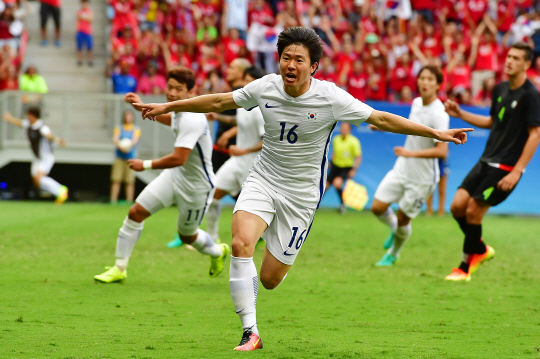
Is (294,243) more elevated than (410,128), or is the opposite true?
(410,128)

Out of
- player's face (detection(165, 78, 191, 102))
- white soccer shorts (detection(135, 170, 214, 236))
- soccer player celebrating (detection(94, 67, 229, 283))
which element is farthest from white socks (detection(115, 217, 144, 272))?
player's face (detection(165, 78, 191, 102))

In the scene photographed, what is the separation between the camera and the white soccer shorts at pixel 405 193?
9.55m

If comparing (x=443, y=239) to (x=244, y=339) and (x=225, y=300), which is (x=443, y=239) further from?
(x=244, y=339)

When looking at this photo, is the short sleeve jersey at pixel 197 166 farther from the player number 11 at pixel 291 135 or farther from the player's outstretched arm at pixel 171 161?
the player number 11 at pixel 291 135

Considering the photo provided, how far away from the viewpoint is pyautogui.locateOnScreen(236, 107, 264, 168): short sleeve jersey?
1076 centimetres

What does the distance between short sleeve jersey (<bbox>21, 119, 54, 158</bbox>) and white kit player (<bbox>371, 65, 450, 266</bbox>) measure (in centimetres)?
1081

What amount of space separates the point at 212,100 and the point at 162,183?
2711 mm

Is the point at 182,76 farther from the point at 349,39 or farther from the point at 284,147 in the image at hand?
the point at 349,39

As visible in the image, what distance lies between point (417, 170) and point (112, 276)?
13.9 ft

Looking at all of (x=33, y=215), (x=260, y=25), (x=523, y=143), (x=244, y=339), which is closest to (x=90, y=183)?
(x=33, y=215)

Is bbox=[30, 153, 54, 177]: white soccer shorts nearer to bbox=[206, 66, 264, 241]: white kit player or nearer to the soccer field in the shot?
the soccer field

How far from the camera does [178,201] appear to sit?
8.10 m

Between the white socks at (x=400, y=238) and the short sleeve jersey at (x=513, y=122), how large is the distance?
5.41 ft

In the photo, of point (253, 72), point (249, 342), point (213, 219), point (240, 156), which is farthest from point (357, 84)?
point (249, 342)
